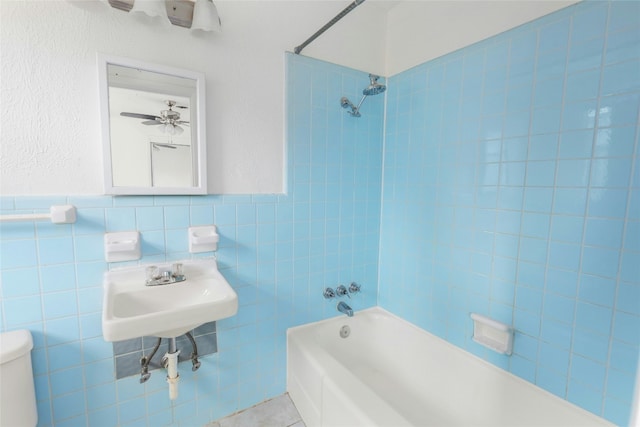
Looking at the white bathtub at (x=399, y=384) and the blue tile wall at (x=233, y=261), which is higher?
the blue tile wall at (x=233, y=261)

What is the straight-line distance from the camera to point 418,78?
168cm

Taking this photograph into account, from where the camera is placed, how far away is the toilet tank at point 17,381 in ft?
3.15

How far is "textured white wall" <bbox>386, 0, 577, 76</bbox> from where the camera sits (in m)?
1.23

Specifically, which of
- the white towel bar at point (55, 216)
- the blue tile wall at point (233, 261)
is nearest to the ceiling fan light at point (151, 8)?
the blue tile wall at point (233, 261)

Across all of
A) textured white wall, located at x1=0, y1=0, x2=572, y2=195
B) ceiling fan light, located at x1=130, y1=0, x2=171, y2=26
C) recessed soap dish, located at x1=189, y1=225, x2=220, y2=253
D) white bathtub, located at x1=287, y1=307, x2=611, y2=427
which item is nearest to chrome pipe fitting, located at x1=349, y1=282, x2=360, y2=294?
white bathtub, located at x1=287, y1=307, x2=611, y2=427

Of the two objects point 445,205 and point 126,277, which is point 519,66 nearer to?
point 445,205

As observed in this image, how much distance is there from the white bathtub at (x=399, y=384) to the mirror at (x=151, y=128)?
110 centimetres

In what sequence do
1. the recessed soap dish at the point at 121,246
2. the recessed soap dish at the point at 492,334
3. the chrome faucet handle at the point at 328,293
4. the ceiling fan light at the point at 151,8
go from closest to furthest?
the ceiling fan light at the point at 151,8, the recessed soap dish at the point at 121,246, the recessed soap dish at the point at 492,334, the chrome faucet handle at the point at 328,293

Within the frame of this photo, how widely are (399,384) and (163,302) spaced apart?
4.78 feet

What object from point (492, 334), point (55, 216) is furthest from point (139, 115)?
point (492, 334)

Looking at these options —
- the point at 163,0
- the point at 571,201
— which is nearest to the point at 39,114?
the point at 163,0

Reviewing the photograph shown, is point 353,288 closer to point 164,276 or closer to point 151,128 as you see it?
point 164,276

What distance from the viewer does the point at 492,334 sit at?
4.51ft

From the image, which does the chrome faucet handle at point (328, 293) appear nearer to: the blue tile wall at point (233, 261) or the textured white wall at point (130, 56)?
the blue tile wall at point (233, 261)
